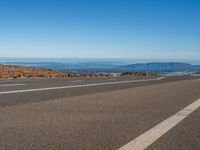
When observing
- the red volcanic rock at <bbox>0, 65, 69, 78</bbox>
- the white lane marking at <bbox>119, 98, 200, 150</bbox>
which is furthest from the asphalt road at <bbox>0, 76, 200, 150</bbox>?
the red volcanic rock at <bbox>0, 65, 69, 78</bbox>

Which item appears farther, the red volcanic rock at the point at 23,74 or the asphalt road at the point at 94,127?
the red volcanic rock at the point at 23,74

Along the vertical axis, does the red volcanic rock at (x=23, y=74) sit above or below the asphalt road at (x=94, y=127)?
below

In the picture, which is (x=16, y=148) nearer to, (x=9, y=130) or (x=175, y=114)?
(x=9, y=130)

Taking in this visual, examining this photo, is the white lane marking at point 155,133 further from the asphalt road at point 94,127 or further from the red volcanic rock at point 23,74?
the red volcanic rock at point 23,74

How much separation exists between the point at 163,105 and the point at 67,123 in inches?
145

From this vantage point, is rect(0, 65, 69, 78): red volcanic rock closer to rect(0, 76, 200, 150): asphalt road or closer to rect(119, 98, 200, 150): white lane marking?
rect(0, 76, 200, 150): asphalt road

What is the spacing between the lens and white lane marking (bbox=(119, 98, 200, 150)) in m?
4.80

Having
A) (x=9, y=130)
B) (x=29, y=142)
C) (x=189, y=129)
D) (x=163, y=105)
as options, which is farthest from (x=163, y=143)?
(x=163, y=105)

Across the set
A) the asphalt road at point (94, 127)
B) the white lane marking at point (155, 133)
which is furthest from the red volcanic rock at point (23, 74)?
the white lane marking at point (155, 133)

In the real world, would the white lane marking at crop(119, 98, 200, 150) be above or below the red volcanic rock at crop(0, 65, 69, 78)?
above

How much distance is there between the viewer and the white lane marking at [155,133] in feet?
15.8

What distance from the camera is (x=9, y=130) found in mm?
5676


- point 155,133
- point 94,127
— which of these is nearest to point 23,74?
point 94,127

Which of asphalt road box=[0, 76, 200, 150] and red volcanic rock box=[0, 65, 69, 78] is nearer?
asphalt road box=[0, 76, 200, 150]
